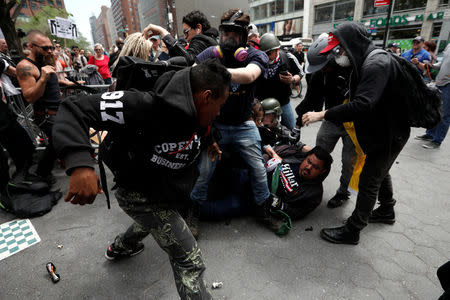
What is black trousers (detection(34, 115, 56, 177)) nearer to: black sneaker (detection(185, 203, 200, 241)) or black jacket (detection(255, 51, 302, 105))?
black sneaker (detection(185, 203, 200, 241))

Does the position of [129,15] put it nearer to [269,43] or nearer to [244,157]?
[269,43]

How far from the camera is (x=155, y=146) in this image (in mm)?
1306

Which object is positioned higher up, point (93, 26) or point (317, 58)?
point (93, 26)

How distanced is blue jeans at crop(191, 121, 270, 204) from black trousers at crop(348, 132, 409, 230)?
871 millimetres

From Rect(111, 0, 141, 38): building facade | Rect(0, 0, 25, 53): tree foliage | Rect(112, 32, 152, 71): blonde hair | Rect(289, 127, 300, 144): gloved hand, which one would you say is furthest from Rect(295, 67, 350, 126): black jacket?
Rect(111, 0, 141, 38): building facade

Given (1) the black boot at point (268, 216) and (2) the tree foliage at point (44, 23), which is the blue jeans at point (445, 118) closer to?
(1) the black boot at point (268, 216)

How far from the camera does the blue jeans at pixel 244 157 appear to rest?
243 cm

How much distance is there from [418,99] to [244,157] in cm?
153

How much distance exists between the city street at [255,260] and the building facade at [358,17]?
23.5 m

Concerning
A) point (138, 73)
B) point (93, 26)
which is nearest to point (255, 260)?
point (138, 73)

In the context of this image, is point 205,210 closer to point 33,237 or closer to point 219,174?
point 219,174

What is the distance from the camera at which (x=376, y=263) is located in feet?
7.09

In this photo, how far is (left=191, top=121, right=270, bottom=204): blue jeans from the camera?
2.43m

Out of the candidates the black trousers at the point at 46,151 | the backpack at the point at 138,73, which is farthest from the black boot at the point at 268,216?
the black trousers at the point at 46,151
